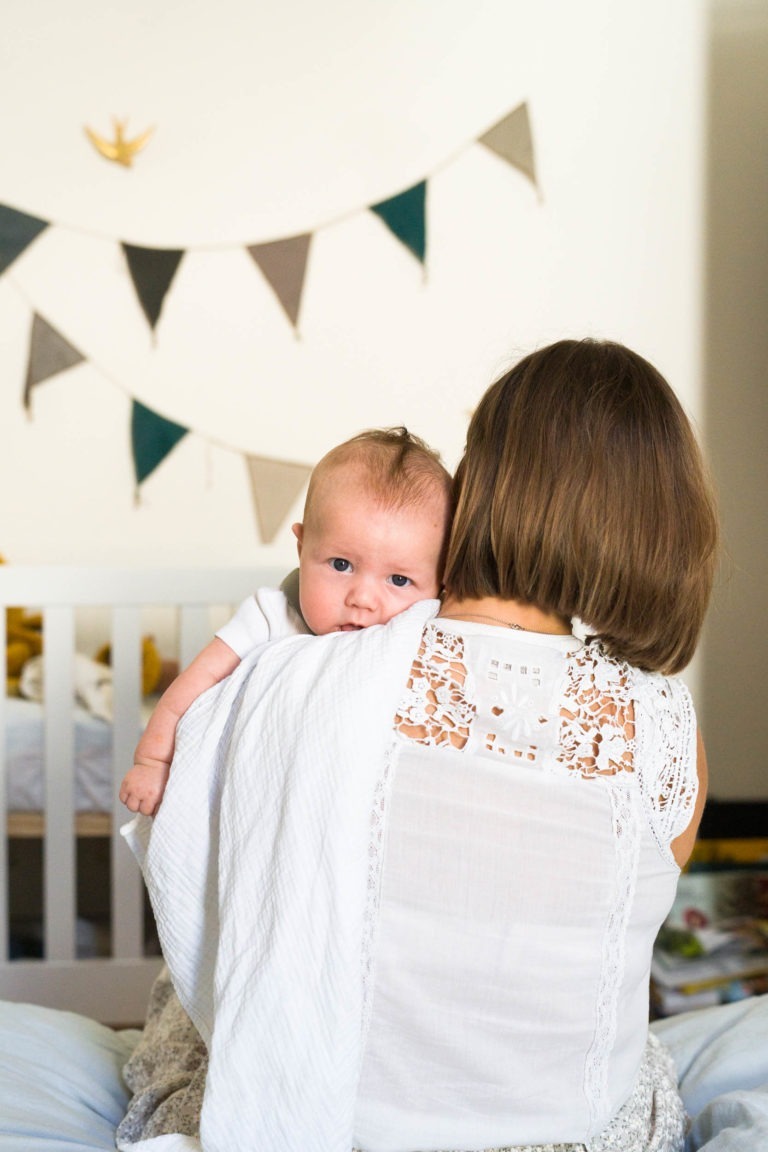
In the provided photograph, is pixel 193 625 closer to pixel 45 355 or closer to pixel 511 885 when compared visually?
pixel 45 355

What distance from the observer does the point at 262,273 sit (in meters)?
2.41

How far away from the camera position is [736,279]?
2.47m

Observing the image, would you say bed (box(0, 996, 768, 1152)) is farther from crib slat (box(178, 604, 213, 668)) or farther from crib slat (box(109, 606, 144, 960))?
crib slat (box(178, 604, 213, 668))

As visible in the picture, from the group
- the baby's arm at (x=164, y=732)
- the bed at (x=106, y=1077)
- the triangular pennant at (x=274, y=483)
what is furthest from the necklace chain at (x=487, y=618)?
the triangular pennant at (x=274, y=483)

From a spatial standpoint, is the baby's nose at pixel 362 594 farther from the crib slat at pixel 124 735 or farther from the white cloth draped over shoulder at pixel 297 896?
the crib slat at pixel 124 735

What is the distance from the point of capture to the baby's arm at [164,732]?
912mm

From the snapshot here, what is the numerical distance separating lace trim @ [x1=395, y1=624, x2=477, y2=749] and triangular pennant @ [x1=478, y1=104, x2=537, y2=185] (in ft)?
6.18

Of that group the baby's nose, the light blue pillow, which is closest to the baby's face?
the baby's nose

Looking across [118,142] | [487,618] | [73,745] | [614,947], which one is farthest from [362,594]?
[118,142]

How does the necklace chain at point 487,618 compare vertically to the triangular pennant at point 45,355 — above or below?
below

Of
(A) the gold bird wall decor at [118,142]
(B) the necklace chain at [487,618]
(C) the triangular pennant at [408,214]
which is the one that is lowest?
(B) the necklace chain at [487,618]

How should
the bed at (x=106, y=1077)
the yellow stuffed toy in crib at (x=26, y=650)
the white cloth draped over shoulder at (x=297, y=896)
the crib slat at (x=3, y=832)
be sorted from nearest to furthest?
the white cloth draped over shoulder at (x=297, y=896) < the bed at (x=106, y=1077) < the crib slat at (x=3, y=832) < the yellow stuffed toy in crib at (x=26, y=650)

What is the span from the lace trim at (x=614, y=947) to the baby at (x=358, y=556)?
0.30 m

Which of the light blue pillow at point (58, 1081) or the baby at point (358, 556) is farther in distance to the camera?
the baby at point (358, 556)
